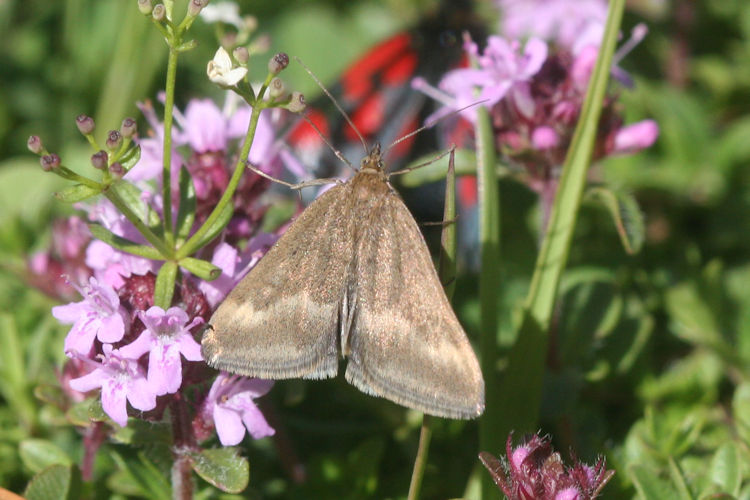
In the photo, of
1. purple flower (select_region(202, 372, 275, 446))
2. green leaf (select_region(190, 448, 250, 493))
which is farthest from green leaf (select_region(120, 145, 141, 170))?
green leaf (select_region(190, 448, 250, 493))

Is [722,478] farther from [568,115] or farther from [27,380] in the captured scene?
[27,380]

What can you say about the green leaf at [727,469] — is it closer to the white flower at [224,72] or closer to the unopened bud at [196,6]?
the white flower at [224,72]

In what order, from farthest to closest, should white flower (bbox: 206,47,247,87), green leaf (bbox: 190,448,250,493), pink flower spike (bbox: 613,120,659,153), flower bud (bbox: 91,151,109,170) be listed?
pink flower spike (bbox: 613,120,659,153)
green leaf (bbox: 190,448,250,493)
white flower (bbox: 206,47,247,87)
flower bud (bbox: 91,151,109,170)

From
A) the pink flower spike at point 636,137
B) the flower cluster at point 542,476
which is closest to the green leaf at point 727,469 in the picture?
the flower cluster at point 542,476

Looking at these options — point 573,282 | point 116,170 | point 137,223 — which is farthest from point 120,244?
point 573,282

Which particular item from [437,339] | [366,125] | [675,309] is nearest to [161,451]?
[437,339]

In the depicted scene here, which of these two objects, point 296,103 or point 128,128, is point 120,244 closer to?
point 128,128

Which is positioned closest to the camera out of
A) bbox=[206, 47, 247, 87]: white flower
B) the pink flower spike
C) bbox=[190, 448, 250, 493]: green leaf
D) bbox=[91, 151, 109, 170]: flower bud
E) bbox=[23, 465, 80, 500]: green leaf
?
bbox=[91, 151, 109, 170]: flower bud

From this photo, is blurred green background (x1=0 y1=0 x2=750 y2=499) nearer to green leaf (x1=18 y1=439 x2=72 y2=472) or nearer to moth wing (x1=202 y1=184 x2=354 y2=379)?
green leaf (x1=18 y1=439 x2=72 y2=472)
